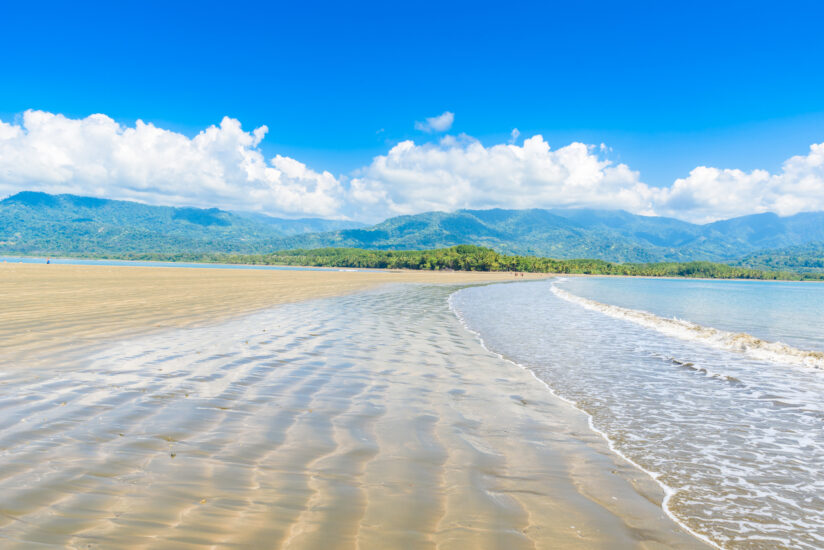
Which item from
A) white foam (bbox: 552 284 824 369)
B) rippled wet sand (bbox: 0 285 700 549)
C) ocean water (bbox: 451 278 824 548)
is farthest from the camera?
white foam (bbox: 552 284 824 369)

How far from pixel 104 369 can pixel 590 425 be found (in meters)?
10.3

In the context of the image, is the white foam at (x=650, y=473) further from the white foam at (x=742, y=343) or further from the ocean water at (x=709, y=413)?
the white foam at (x=742, y=343)

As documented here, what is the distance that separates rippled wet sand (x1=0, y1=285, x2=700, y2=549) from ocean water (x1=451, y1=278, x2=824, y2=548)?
627mm

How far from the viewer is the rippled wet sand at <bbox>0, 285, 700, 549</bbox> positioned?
4.10 metres

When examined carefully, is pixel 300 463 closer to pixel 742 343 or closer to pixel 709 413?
pixel 709 413

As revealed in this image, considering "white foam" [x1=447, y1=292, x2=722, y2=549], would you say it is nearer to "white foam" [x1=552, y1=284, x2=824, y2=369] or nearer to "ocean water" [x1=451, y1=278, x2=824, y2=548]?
"ocean water" [x1=451, y1=278, x2=824, y2=548]

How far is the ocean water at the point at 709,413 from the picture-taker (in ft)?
16.5

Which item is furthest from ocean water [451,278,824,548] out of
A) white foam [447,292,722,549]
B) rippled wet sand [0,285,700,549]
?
rippled wet sand [0,285,700,549]

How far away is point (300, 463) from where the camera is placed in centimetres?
571

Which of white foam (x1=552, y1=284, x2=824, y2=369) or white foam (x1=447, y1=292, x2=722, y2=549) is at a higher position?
white foam (x1=447, y1=292, x2=722, y2=549)

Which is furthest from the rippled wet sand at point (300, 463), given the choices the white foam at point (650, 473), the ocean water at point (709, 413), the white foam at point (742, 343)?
the white foam at point (742, 343)

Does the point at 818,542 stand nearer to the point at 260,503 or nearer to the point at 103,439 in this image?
the point at 260,503

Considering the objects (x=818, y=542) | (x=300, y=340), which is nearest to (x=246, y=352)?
(x=300, y=340)

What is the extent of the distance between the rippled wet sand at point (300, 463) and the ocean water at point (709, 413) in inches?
24.7
